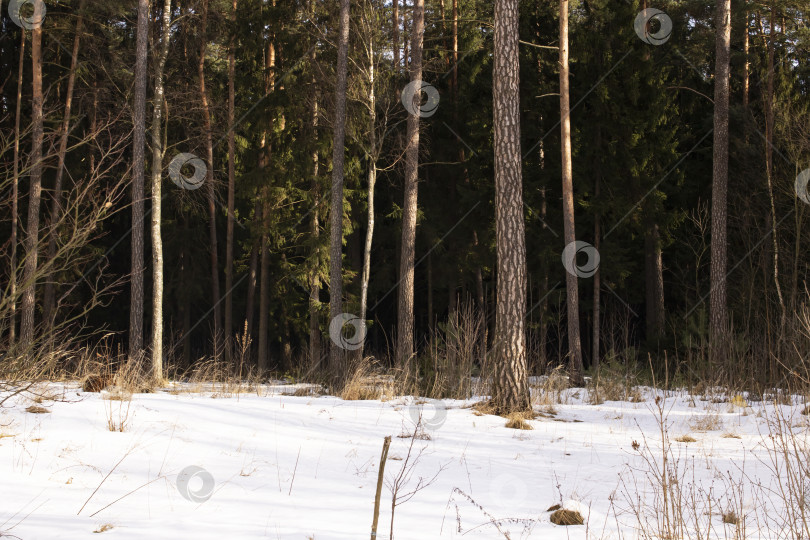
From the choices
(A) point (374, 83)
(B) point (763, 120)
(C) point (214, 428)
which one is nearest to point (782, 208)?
(B) point (763, 120)

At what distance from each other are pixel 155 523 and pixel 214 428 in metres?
2.57

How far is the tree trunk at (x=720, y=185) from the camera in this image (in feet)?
43.4

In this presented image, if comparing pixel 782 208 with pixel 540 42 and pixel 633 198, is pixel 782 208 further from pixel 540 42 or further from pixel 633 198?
pixel 540 42

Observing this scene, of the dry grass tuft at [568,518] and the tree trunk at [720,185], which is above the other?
the tree trunk at [720,185]

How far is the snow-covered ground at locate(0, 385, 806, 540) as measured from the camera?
3.91 meters

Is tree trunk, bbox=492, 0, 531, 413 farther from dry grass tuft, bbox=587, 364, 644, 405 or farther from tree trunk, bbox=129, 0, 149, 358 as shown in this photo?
tree trunk, bbox=129, 0, 149, 358

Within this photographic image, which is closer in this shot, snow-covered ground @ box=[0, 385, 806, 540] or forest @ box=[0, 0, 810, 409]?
snow-covered ground @ box=[0, 385, 806, 540]

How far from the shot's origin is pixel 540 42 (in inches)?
804

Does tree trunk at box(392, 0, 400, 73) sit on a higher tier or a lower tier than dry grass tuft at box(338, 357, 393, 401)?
higher

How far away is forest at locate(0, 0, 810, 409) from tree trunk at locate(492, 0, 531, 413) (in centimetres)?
398

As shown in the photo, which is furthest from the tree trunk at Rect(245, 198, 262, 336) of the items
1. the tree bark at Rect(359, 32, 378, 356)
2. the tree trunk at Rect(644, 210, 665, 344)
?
the tree trunk at Rect(644, 210, 665, 344)

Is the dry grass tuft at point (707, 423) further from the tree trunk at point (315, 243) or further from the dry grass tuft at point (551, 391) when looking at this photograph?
the tree trunk at point (315, 243)

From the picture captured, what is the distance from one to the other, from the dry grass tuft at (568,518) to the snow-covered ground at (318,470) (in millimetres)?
50

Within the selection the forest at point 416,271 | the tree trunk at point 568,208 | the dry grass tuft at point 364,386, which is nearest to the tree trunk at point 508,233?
the forest at point 416,271
